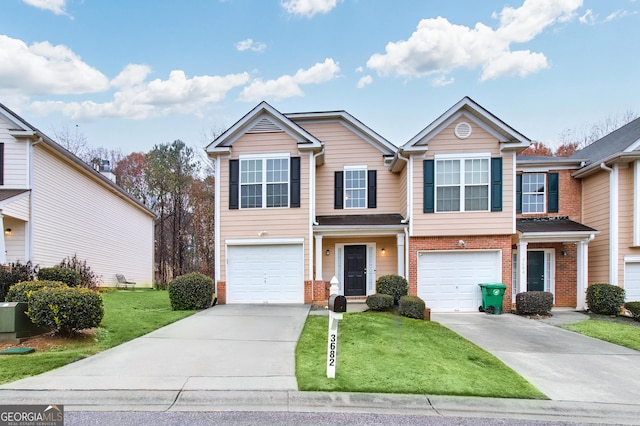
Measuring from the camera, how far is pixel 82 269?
52.4 feet

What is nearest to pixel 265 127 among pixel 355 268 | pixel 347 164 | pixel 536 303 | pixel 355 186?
pixel 347 164

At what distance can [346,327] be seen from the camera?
8.83 meters

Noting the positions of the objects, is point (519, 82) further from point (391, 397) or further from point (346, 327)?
point (391, 397)

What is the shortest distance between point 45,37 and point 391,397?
72.4ft

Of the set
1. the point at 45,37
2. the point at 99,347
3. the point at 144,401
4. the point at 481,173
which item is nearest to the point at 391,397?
the point at 144,401

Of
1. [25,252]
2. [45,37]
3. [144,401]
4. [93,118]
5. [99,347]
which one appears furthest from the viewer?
[93,118]

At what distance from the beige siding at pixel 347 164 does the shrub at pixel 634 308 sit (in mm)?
8203

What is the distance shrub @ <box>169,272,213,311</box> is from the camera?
461 inches

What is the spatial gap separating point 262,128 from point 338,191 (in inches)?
158

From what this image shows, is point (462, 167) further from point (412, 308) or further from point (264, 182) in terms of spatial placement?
point (264, 182)

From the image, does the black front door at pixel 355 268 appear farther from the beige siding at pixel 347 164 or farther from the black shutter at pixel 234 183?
the black shutter at pixel 234 183

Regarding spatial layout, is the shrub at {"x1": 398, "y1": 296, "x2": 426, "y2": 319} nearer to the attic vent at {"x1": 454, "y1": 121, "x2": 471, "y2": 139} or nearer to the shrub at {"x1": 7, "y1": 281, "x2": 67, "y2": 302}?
the attic vent at {"x1": 454, "y1": 121, "x2": 471, "y2": 139}

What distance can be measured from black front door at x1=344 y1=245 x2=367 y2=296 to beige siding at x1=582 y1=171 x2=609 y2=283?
28.8ft

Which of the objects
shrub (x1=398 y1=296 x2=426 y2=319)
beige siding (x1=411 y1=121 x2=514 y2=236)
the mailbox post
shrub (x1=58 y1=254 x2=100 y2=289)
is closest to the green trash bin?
beige siding (x1=411 y1=121 x2=514 y2=236)
